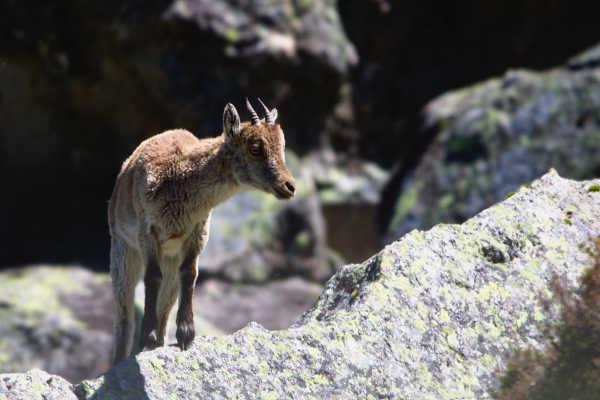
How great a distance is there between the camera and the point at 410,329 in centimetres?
455

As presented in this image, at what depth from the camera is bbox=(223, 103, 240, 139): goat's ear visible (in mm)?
6387

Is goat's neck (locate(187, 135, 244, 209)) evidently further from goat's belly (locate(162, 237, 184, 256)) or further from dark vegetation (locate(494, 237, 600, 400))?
dark vegetation (locate(494, 237, 600, 400))

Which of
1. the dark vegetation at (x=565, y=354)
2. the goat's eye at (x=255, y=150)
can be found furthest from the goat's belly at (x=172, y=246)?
the dark vegetation at (x=565, y=354)

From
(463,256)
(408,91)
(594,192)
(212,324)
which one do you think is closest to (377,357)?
(463,256)

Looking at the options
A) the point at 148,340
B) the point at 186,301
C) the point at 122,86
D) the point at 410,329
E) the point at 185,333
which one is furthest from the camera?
the point at 122,86

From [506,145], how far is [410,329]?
26.5ft

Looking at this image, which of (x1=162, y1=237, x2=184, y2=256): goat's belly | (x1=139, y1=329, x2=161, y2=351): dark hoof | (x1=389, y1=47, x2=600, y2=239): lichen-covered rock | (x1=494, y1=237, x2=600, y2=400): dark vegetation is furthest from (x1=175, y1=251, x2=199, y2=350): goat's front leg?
(x1=389, y1=47, x2=600, y2=239): lichen-covered rock

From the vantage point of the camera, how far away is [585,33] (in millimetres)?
16219

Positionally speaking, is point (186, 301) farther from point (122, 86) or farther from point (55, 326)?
point (122, 86)

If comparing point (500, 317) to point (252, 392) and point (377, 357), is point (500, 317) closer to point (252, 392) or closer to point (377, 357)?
point (377, 357)

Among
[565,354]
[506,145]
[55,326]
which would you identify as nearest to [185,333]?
[565,354]

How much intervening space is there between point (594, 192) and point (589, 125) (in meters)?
6.84

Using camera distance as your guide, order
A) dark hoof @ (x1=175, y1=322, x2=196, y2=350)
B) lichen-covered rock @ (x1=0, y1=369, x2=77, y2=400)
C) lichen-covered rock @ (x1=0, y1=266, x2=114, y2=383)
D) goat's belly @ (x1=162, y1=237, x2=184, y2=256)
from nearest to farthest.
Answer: lichen-covered rock @ (x1=0, y1=369, x2=77, y2=400)
dark hoof @ (x1=175, y1=322, x2=196, y2=350)
goat's belly @ (x1=162, y1=237, x2=184, y2=256)
lichen-covered rock @ (x1=0, y1=266, x2=114, y2=383)

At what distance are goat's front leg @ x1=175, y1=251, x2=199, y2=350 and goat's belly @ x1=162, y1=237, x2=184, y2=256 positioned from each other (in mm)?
144
